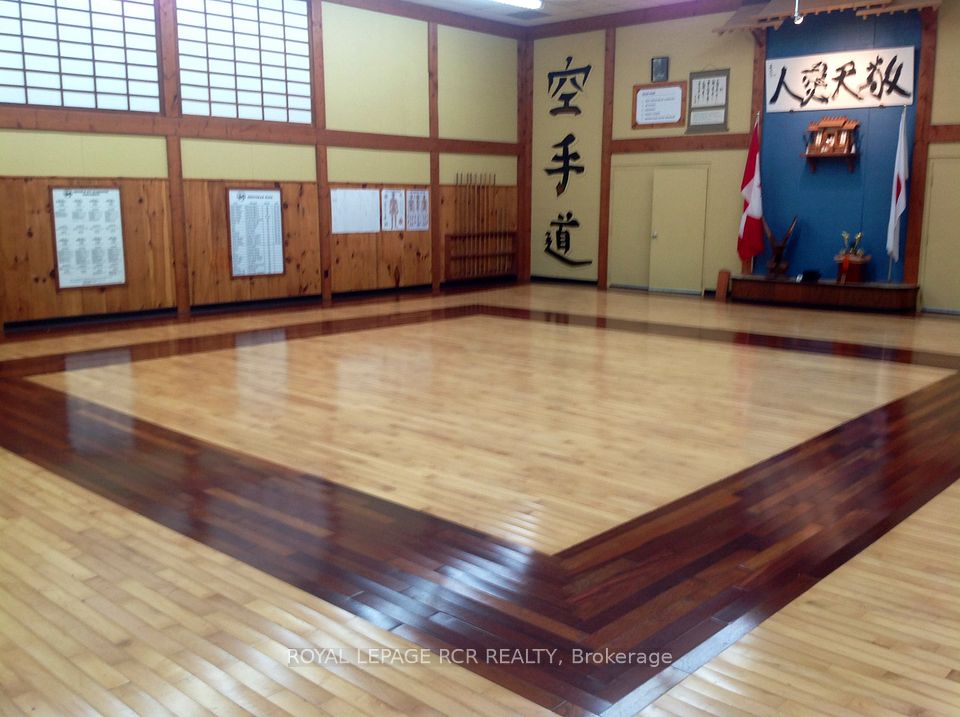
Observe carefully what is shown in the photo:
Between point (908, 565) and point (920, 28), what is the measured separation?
751cm

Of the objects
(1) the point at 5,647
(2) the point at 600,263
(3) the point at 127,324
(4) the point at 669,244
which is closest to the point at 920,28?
(4) the point at 669,244

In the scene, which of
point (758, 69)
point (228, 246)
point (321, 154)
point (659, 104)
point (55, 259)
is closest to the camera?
point (55, 259)

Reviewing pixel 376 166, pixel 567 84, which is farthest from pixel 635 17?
pixel 376 166

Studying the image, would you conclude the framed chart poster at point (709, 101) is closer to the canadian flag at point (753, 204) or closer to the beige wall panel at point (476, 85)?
the canadian flag at point (753, 204)

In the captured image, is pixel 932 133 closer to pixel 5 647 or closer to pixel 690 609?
pixel 690 609

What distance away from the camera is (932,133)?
8.44 metres

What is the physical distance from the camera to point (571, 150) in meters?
11.1

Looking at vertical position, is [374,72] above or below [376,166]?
above

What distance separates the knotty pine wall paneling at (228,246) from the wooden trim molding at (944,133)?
6.31 m

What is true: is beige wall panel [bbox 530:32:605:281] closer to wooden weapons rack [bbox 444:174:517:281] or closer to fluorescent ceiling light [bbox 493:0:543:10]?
wooden weapons rack [bbox 444:174:517:281]

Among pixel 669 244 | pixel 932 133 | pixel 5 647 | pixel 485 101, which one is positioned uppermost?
pixel 485 101

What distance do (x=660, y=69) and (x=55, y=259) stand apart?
22.8ft

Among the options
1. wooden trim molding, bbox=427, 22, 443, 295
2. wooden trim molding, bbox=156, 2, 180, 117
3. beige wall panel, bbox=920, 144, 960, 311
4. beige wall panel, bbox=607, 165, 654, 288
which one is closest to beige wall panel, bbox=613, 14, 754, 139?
beige wall panel, bbox=607, 165, 654, 288

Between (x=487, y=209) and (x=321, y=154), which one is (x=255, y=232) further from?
(x=487, y=209)
